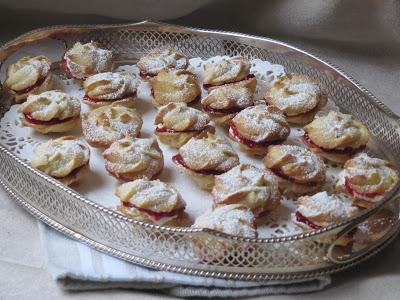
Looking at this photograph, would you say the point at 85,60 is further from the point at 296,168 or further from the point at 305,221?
the point at 305,221

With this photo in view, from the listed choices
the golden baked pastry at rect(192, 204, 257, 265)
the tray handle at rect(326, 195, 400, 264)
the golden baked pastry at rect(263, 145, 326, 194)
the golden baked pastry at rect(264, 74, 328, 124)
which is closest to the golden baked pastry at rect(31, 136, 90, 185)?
the golden baked pastry at rect(192, 204, 257, 265)

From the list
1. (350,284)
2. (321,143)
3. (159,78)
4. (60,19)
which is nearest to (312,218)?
(350,284)

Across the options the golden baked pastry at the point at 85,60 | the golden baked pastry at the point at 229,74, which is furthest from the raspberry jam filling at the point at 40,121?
the golden baked pastry at the point at 229,74

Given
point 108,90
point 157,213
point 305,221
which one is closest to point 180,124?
point 108,90

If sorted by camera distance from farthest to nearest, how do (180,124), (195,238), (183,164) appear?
(180,124) < (183,164) < (195,238)

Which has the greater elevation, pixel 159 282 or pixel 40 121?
pixel 40 121

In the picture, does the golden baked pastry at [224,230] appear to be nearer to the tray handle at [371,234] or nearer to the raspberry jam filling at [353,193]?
the tray handle at [371,234]

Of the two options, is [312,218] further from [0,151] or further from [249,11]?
[249,11]
